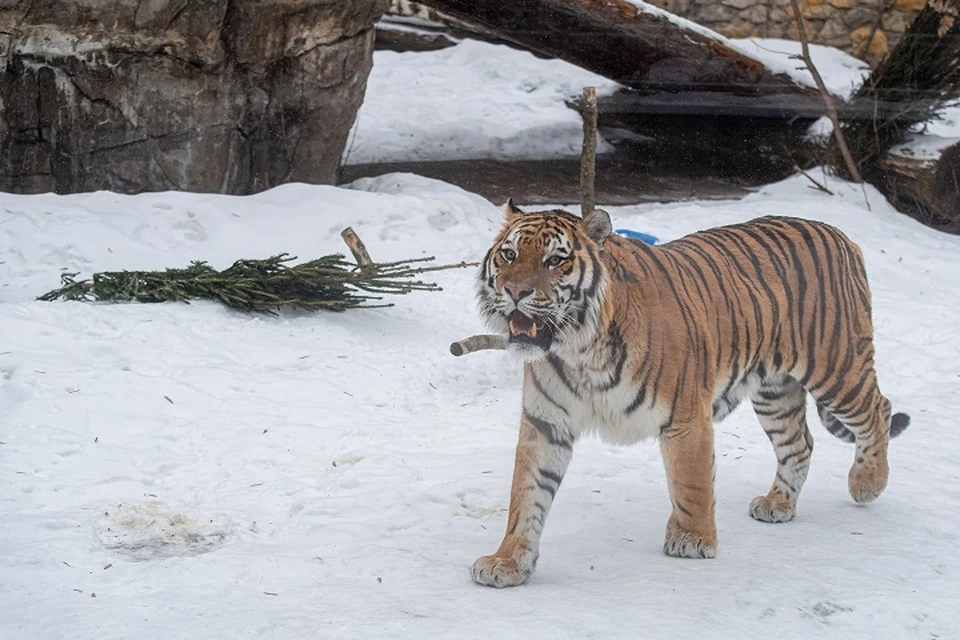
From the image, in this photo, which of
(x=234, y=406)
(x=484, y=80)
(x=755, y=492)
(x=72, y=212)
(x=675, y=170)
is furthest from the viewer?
(x=484, y=80)

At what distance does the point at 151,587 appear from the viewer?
3592mm

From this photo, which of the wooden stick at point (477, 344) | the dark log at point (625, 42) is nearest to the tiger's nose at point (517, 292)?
the wooden stick at point (477, 344)

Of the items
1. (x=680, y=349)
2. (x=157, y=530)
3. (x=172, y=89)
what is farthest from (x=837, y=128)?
(x=157, y=530)

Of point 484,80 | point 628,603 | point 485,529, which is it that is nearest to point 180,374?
point 485,529

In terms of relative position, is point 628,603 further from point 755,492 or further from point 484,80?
point 484,80

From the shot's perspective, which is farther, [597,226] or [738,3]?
[738,3]

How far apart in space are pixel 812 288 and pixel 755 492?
967 mm

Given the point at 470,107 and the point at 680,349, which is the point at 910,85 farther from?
the point at 680,349

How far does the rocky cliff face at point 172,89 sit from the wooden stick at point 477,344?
140 inches

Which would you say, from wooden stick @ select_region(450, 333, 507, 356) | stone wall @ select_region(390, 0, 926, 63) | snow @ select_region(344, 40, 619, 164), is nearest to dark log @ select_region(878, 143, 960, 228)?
snow @ select_region(344, 40, 619, 164)

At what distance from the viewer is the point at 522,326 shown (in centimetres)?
364

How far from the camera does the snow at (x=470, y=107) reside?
11734 millimetres

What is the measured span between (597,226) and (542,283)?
12.3 inches

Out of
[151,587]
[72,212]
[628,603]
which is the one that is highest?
[628,603]
